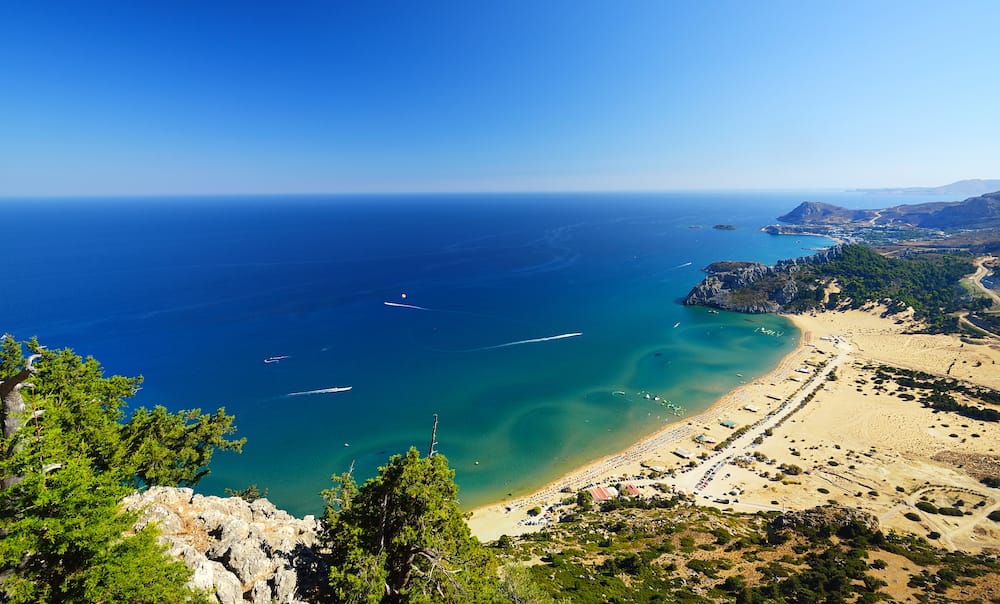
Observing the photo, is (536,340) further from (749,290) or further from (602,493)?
(749,290)

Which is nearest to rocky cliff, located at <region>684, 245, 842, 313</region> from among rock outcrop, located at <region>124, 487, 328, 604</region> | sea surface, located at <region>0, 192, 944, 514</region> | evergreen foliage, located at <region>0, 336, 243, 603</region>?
sea surface, located at <region>0, 192, 944, 514</region>

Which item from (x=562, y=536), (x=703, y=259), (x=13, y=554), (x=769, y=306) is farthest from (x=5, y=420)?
(x=703, y=259)

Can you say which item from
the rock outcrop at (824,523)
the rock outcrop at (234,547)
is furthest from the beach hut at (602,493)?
the rock outcrop at (234,547)

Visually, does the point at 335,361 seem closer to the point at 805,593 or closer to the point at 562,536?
the point at 562,536

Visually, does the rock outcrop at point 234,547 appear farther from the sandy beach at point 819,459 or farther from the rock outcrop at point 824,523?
the rock outcrop at point 824,523

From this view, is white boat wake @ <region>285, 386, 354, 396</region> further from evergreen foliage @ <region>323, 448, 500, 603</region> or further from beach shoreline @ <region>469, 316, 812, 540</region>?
evergreen foliage @ <region>323, 448, 500, 603</region>

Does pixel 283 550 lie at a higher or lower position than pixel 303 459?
higher

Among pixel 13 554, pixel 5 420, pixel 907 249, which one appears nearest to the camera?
pixel 13 554
